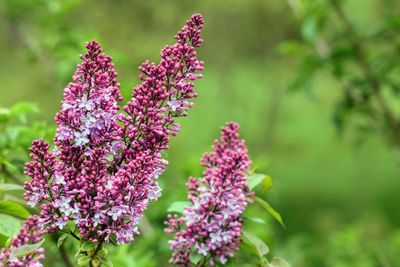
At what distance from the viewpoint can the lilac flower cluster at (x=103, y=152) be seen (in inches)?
66.4

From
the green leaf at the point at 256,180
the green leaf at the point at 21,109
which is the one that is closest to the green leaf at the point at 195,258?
the green leaf at the point at 256,180

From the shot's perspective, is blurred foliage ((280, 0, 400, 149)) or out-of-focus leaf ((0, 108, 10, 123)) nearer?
out-of-focus leaf ((0, 108, 10, 123))

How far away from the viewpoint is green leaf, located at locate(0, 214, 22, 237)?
1.96 m

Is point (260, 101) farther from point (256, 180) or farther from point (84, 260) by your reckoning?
point (84, 260)

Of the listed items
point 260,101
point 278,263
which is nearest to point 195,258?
point 278,263

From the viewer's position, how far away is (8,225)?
1996mm

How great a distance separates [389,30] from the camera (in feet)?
14.7

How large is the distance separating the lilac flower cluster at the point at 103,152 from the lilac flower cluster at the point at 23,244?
5.0 inches

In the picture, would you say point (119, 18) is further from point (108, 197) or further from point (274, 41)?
point (108, 197)

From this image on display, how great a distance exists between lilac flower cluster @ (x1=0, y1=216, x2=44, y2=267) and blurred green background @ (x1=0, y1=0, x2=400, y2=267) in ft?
8.51

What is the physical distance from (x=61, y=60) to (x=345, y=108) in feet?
6.69

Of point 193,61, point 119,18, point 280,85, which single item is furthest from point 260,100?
point 193,61

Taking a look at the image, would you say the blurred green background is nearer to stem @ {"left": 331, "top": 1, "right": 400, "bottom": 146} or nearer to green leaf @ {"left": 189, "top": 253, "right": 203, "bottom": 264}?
stem @ {"left": 331, "top": 1, "right": 400, "bottom": 146}

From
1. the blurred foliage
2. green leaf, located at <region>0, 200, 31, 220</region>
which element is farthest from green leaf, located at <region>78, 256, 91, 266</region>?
the blurred foliage
